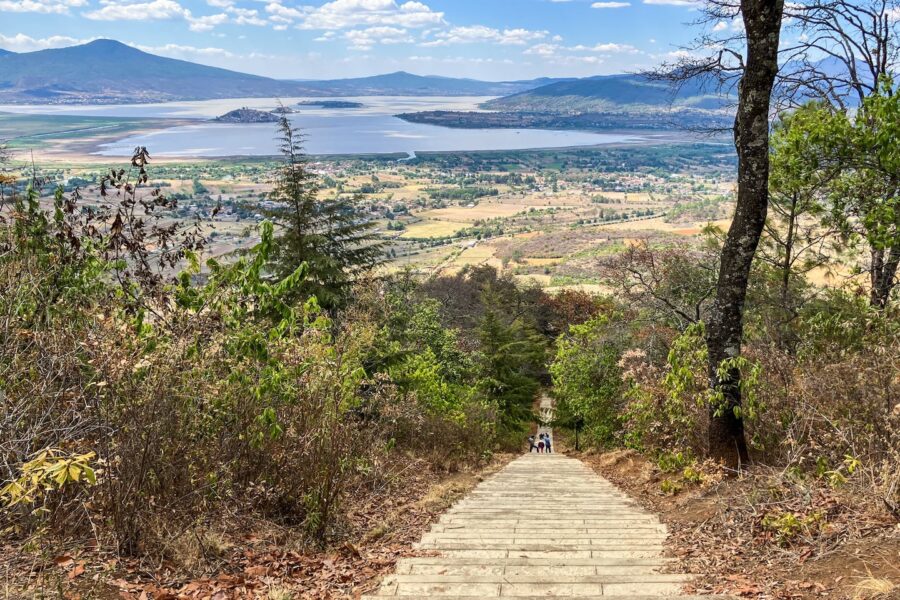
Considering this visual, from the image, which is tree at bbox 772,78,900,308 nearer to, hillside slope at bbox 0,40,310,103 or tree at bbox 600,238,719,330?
tree at bbox 600,238,719,330

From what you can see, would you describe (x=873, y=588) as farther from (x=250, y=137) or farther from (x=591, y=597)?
(x=250, y=137)

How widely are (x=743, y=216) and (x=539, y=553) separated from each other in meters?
3.57

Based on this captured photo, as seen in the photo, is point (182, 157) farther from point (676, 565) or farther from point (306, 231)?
point (676, 565)

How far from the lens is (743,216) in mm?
5754

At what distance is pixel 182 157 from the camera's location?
65938 millimetres

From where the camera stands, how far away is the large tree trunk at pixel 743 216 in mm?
5352

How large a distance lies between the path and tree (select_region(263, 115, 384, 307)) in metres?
7.07

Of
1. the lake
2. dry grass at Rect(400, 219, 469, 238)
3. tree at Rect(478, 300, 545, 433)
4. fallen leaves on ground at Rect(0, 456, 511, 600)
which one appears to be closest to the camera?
fallen leaves on ground at Rect(0, 456, 511, 600)

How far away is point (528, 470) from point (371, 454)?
18.9ft

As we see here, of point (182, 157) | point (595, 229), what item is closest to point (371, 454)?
point (182, 157)

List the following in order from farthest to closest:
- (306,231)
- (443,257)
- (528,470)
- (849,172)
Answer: (443,257)
(306,231)
(528,470)
(849,172)

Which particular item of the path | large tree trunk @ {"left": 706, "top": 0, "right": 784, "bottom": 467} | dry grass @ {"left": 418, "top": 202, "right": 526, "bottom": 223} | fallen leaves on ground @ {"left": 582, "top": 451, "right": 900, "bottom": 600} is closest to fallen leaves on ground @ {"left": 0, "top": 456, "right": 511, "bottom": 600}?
the path

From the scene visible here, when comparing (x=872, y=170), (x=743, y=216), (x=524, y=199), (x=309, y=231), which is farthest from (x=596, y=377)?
(x=524, y=199)

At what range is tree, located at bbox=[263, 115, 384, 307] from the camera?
13234mm
